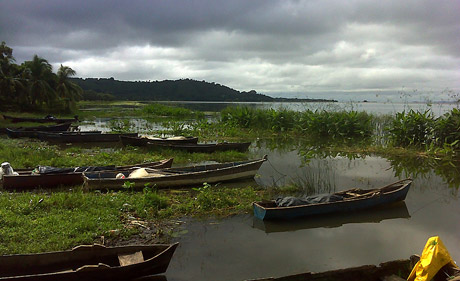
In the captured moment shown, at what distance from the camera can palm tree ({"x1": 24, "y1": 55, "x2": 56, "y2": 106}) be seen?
3694cm

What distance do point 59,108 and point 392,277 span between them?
43889mm

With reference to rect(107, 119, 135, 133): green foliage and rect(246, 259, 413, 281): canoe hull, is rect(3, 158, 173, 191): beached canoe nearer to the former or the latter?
rect(246, 259, 413, 281): canoe hull

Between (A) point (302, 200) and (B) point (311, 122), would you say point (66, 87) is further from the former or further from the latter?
(A) point (302, 200)

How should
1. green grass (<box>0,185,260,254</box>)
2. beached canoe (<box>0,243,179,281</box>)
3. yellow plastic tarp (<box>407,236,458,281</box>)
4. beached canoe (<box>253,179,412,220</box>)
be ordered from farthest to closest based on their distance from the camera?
beached canoe (<box>253,179,412,220</box>) < green grass (<box>0,185,260,254</box>) < beached canoe (<box>0,243,179,281</box>) < yellow plastic tarp (<box>407,236,458,281</box>)

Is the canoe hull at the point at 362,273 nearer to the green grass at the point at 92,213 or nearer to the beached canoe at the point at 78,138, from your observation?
the green grass at the point at 92,213

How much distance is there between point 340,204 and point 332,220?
42 cm

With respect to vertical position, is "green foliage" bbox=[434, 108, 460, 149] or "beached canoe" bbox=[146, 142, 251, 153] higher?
"green foliage" bbox=[434, 108, 460, 149]

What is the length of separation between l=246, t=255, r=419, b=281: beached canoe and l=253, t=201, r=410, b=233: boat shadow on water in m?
2.79

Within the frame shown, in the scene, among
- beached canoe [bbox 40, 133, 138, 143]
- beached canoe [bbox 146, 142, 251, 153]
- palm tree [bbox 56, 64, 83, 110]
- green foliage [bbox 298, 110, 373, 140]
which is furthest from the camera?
palm tree [bbox 56, 64, 83, 110]

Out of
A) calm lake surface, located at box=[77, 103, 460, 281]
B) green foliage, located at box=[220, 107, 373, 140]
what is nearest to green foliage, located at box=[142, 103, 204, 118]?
green foliage, located at box=[220, 107, 373, 140]

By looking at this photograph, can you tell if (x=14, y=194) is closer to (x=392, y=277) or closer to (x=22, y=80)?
(x=392, y=277)

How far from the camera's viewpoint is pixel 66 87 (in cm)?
4338

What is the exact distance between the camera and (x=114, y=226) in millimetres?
6840

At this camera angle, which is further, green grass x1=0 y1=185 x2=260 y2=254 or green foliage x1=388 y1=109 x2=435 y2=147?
green foliage x1=388 y1=109 x2=435 y2=147
